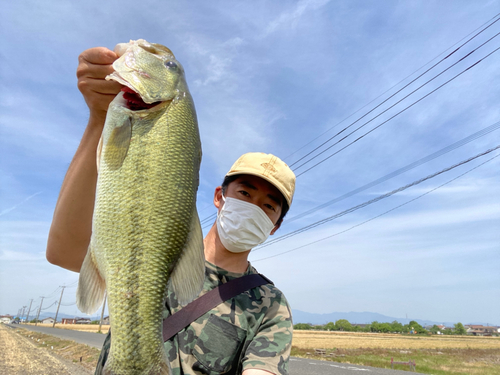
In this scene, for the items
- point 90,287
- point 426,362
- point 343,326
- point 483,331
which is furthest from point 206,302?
point 483,331

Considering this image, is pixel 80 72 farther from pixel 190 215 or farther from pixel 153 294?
pixel 153 294

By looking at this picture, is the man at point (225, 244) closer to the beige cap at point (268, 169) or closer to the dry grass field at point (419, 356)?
the beige cap at point (268, 169)

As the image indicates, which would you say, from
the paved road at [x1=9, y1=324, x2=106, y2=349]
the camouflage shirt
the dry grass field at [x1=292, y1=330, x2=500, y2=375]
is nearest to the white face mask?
the camouflage shirt

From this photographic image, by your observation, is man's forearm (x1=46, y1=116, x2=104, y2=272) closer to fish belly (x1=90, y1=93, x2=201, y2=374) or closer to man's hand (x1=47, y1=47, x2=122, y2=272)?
man's hand (x1=47, y1=47, x2=122, y2=272)

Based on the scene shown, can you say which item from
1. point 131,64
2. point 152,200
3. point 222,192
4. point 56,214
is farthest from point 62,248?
point 222,192

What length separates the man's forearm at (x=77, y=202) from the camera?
195 centimetres

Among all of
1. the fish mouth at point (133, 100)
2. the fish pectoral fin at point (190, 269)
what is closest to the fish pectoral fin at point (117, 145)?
the fish mouth at point (133, 100)

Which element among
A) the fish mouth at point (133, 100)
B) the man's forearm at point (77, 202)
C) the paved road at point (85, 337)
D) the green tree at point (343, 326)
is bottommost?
the paved road at point (85, 337)

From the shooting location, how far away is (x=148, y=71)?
1968 millimetres

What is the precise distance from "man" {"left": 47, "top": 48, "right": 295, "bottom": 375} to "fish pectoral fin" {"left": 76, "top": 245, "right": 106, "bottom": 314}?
468 mm

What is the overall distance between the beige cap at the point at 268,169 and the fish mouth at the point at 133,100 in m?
1.10

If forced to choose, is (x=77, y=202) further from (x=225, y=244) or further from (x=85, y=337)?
(x=85, y=337)

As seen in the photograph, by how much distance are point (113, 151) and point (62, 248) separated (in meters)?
0.84

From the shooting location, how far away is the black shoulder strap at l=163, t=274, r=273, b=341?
2.12 meters
